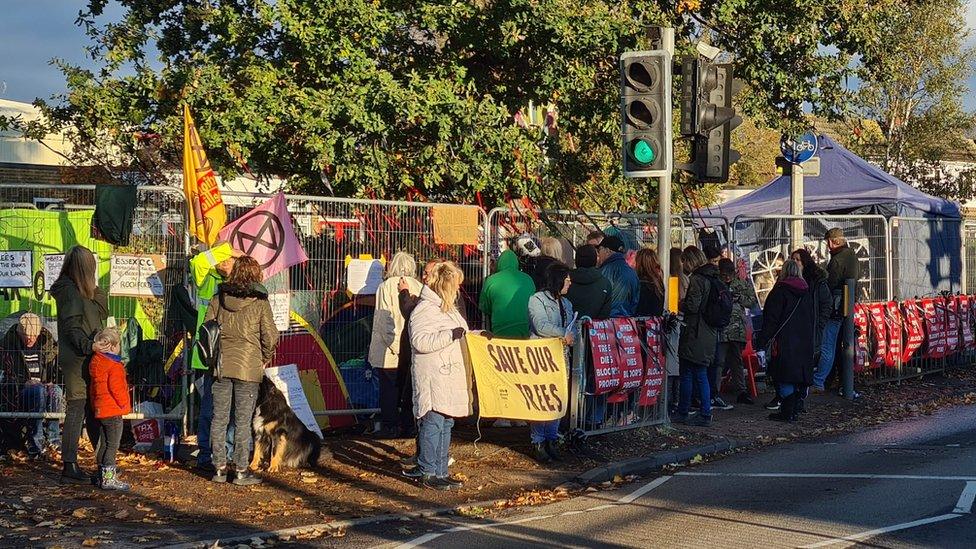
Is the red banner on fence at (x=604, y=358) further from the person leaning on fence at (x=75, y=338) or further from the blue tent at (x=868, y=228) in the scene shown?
the blue tent at (x=868, y=228)

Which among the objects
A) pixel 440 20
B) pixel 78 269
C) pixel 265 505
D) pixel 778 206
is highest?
pixel 440 20

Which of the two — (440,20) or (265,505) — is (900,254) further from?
(265,505)

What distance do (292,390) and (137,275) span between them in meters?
1.89

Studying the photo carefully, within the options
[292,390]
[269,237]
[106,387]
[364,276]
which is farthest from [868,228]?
[106,387]

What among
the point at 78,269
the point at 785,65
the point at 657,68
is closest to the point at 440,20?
the point at 657,68

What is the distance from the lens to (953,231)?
67.1 ft

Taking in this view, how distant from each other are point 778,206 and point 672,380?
1039 centimetres

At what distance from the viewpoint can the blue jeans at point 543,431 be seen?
11.4 metres

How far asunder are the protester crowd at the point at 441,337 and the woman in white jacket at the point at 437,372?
11mm

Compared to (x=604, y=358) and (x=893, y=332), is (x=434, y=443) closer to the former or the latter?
(x=604, y=358)

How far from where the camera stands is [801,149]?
18266 mm

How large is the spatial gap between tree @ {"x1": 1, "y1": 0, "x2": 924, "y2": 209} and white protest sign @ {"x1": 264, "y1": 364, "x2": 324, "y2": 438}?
12.7ft

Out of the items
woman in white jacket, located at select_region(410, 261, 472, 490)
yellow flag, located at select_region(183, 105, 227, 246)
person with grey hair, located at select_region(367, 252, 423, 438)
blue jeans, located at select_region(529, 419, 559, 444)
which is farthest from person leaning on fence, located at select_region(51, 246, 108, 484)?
blue jeans, located at select_region(529, 419, 559, 444)

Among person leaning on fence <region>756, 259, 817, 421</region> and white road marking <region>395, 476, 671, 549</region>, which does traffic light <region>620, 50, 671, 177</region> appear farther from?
white road marking <region>395, 476, 671, 549</region>
